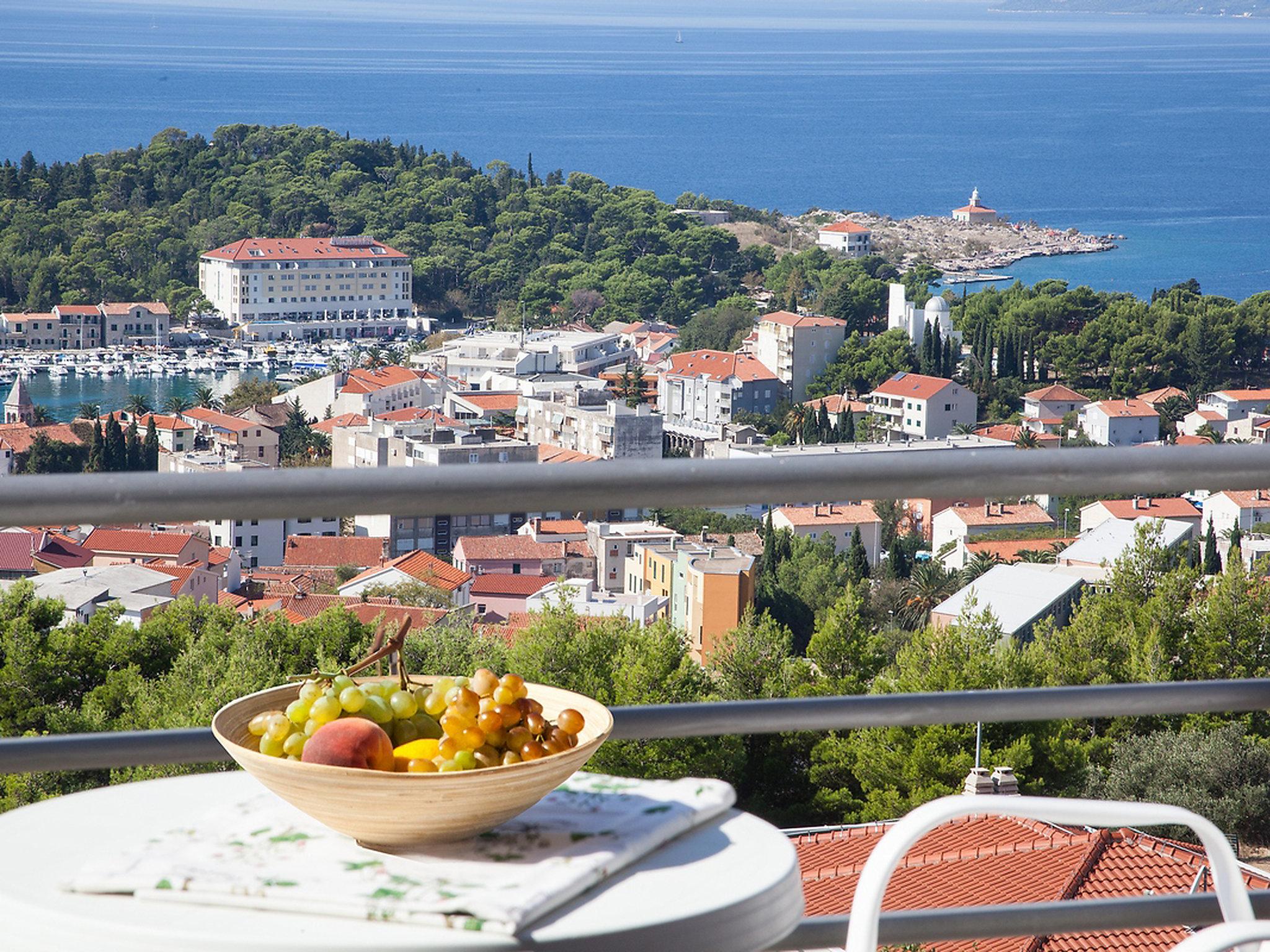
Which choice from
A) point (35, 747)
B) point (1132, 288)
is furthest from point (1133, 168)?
point (35, 747)

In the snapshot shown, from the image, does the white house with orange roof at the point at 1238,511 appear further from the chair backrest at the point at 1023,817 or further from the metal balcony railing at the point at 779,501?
the chair backrest at the point at 1023,817

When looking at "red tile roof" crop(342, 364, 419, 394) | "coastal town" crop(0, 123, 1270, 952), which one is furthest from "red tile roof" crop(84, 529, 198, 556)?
"red tile roof" crop(342, 364, 419, 394)

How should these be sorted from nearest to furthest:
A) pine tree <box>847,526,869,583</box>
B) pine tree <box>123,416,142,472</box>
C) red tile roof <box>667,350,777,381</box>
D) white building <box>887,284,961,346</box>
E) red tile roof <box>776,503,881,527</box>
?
pine tree <box>847,526,869,583</box> → red tile roof <box>776,503,881,527</box> → pine tree <box>123,416,142,472</box> → red tile roof <box>667,350,777,381</box> → white building <box>887,284,961,346</box>

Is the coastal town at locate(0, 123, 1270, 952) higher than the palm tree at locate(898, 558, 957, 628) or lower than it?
higher

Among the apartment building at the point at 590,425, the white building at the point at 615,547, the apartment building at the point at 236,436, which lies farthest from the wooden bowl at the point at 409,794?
the apartment building at the point at 236,436

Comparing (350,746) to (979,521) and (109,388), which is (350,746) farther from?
(109,388)

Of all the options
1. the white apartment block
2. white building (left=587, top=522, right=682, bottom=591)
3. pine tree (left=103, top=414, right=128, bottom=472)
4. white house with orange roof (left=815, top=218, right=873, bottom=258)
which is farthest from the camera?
white house with orange roof (left=815, top=218, right=873, bottom=258)

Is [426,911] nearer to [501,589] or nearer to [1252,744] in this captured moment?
[1252,744]

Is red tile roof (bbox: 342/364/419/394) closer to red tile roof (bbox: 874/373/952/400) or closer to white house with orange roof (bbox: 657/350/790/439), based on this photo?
white house with orange roof (bbox: 657/350/790/439)
